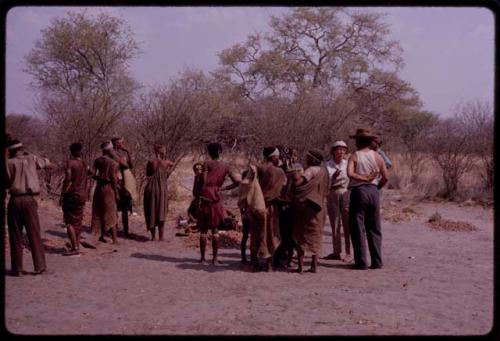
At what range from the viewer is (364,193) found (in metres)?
7.62

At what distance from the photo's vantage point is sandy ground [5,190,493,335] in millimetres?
5168

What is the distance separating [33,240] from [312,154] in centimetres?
389

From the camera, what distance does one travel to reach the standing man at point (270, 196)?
7.35 meters

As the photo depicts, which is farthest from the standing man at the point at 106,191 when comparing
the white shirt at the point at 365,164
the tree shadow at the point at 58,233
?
the white shirt at the point at 365,164

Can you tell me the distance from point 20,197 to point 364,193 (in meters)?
4.66

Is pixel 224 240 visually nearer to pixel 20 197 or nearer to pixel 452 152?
pixel 20 197

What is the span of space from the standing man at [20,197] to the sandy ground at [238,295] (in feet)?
1.46

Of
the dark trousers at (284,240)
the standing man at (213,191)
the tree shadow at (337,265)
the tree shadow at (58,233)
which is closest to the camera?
the standing man at (213,191)

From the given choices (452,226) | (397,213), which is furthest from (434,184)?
(452,226)

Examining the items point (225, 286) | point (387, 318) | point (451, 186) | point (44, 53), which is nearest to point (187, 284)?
point (225, 286)

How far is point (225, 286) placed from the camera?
6684 mm

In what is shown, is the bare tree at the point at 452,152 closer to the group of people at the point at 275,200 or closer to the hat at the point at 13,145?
the group of people at the point at 275,200

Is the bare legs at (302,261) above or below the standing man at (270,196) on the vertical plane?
below

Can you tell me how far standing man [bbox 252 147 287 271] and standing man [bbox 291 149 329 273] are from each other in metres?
0.24
